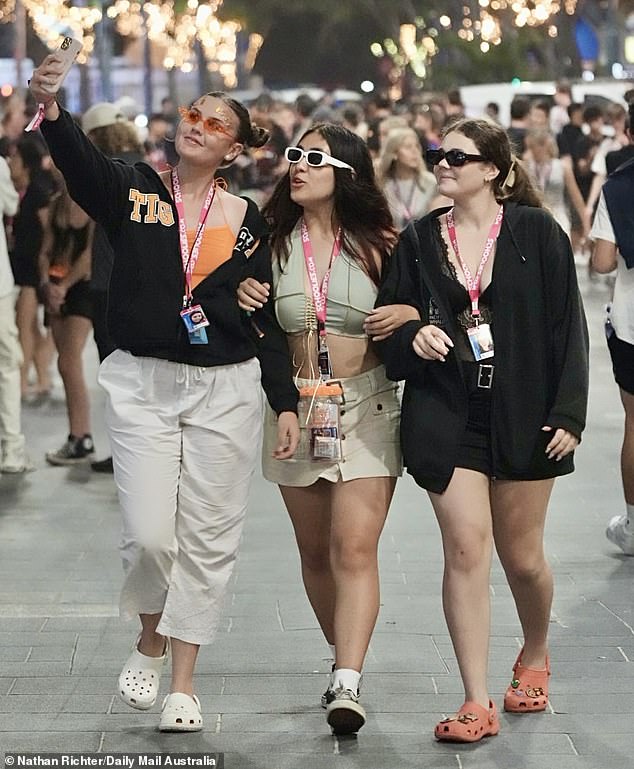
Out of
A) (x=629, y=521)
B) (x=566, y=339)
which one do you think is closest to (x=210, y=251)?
(x=566, y=339)

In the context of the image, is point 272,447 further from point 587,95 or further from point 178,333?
point 587,95

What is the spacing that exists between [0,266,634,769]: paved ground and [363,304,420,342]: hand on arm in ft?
4.09

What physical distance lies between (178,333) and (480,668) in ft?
4.59

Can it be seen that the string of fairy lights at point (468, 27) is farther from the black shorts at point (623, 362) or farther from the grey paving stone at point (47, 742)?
the grey paving stone at point (47, 742)

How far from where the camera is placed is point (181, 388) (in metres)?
5.30

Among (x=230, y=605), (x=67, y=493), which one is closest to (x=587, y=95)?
(x=67, y=493)

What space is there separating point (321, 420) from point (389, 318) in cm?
40

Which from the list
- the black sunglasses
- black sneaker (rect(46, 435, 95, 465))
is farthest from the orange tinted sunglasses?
black sneaker (rect(46, 435, 95, 465))

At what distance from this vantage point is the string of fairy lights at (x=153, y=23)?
49.1 m

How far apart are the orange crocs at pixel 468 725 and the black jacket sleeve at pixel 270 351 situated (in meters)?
1.09

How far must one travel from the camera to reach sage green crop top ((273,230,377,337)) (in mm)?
5539

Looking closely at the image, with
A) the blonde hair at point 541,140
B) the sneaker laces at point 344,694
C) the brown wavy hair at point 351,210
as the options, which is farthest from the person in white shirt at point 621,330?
the blonde hair at point 541,140

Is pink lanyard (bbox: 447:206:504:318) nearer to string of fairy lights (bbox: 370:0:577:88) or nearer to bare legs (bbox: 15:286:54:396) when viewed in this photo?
bare legs (bbox: 15:286:54:396)

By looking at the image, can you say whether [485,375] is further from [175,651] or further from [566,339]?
[175,651]
